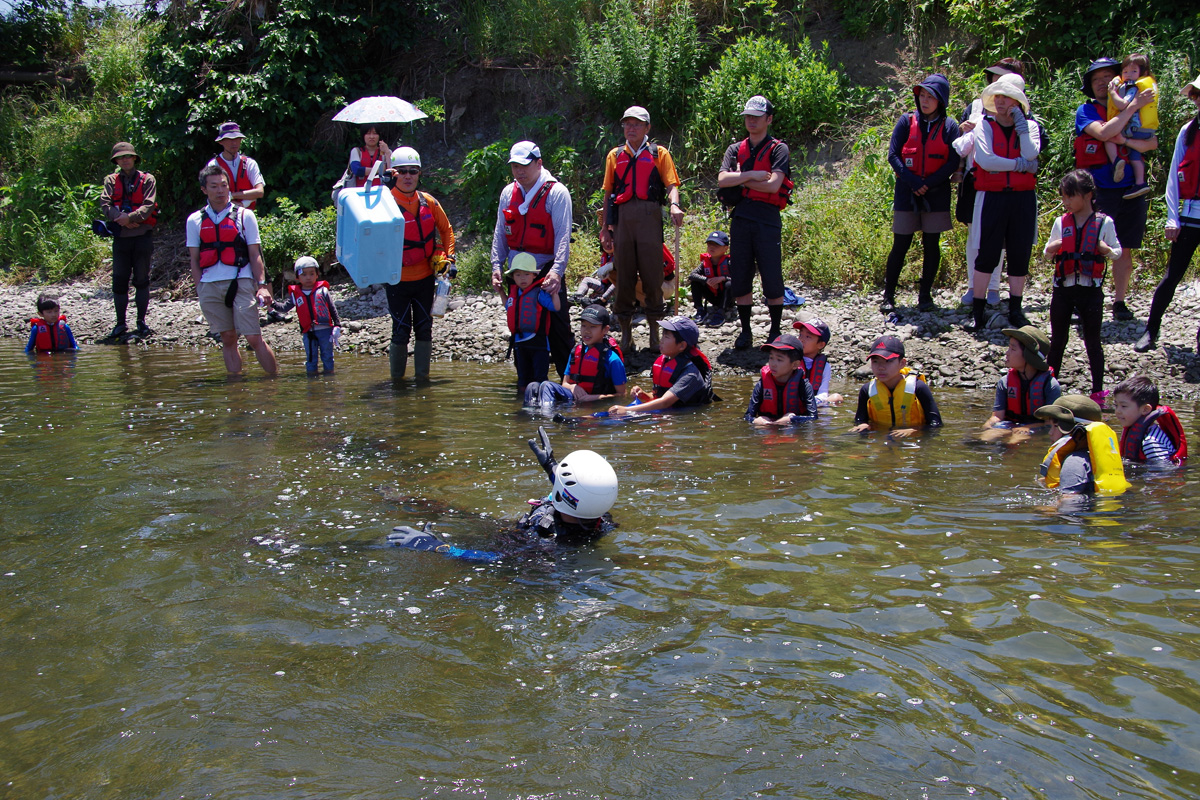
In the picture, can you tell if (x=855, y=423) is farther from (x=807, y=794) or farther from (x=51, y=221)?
(x=51, y=221)

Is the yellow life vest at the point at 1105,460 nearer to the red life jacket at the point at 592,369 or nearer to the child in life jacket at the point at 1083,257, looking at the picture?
the child in life jacket at the point at 1083,257

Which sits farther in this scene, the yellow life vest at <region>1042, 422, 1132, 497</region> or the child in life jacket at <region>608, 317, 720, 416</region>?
the child in life jacket at <region>608, 317, 720, 416</region>

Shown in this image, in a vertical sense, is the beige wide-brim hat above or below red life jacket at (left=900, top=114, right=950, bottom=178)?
above

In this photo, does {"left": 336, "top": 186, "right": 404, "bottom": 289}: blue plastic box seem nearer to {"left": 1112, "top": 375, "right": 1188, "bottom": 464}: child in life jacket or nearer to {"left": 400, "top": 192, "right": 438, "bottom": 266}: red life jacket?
{"left": 400, "top": 192, "right": 438, "bottom": 266}: red life jacket

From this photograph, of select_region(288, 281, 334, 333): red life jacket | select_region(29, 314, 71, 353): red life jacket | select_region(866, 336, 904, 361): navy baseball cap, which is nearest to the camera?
select_region(866, 336, 904, 361): navy baseball cap

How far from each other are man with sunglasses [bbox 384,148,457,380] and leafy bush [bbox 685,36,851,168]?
6074 millimetres

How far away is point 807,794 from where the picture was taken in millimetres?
2936

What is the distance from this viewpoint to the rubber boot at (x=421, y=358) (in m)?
9.94

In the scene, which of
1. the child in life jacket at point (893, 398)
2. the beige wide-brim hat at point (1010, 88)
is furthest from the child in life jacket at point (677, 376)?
the beige wide-brim hat at point (1010, 88)

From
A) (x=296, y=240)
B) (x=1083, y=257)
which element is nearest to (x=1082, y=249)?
(x=1083, y=257)

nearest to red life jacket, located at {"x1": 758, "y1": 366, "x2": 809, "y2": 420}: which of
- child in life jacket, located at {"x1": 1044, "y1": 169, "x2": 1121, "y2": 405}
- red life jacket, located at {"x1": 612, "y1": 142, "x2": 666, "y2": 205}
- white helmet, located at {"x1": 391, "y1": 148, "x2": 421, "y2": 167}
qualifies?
child in life jacket, located at {"x1": 1044, "y1": 169, "x2": 1121, "y2": 405}

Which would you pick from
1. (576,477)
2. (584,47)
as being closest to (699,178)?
(584,47)

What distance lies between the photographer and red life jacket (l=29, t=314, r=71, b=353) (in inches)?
486

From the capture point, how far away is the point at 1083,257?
26.0 feet
